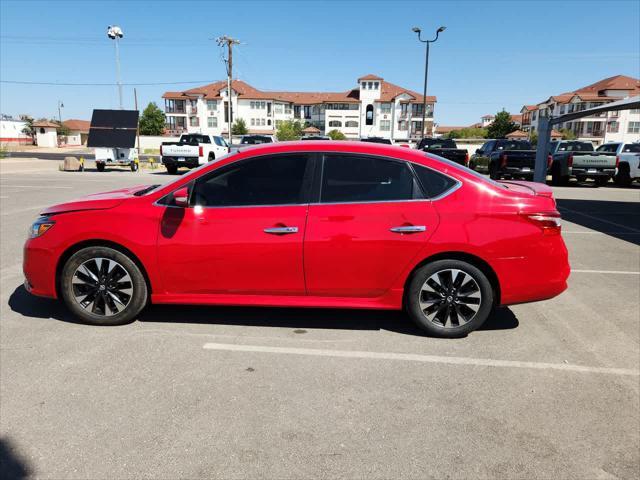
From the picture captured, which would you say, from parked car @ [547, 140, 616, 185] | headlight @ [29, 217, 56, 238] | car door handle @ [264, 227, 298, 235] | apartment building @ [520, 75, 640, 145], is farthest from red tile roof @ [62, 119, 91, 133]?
car door handle @ [264, 227, 298, 235]

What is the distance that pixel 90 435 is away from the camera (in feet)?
9.02

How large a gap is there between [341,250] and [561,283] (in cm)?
197

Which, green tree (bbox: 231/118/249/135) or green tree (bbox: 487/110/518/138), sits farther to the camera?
green tree (bbox: 487/110/518/138)

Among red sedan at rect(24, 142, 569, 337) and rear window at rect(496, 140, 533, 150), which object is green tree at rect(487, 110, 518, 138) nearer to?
rear window at rect(496, 140, 533, 150)

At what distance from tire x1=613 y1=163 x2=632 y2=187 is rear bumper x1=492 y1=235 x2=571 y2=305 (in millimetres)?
19450

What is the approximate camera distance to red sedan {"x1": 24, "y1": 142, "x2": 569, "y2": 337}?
3990mm

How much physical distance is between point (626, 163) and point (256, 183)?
2104 centimetres

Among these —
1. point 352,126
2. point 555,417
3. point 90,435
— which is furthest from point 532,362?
point 352,126

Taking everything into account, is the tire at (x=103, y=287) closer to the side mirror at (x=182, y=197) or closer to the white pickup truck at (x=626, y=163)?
the side mirror at (x=182, y=197)

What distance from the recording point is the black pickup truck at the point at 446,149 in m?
20.5

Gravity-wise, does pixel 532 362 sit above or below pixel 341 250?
below

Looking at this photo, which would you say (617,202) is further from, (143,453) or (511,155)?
(143,453)

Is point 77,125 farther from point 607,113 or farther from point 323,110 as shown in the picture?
point 607,113

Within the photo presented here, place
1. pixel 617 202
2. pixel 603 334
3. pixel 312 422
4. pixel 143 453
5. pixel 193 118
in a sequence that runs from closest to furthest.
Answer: pixel 143 453
pixel 312 422
pixel 603 334
pixel 617 202
pixel 193 118
